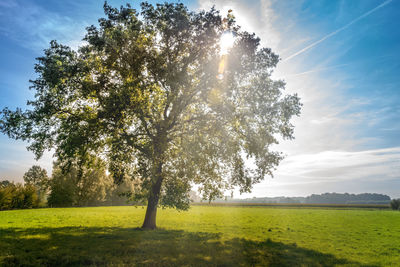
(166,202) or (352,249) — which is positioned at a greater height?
(166,202)

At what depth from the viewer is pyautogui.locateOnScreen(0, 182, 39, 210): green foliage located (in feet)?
179

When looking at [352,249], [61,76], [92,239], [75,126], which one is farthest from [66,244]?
[352,249]

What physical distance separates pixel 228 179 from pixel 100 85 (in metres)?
14.0

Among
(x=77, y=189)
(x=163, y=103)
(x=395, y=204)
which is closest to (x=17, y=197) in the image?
(x=77, y=189)

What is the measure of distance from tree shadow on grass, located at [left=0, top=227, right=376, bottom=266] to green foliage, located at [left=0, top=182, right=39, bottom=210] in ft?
181

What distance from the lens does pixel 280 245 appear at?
14766mm

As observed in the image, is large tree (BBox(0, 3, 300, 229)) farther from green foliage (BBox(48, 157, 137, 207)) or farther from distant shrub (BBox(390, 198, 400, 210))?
distant shrub (BBox(390, 198, 400, 210))

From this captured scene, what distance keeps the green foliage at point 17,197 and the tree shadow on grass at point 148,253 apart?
55312 millimetres

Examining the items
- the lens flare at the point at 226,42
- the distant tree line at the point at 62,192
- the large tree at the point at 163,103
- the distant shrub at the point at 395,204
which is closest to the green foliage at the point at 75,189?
the distant tree line at the point at 62,192

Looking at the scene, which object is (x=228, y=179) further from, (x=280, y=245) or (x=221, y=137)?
(x=280, y=245)

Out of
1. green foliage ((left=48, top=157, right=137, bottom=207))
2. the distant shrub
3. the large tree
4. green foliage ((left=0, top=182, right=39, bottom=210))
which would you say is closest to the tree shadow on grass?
the large tree

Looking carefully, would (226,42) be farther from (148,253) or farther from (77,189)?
(77,189)

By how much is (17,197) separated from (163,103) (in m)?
64.3

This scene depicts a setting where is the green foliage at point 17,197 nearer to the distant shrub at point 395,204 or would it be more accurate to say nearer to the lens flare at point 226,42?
the lens flare at point 226,42
